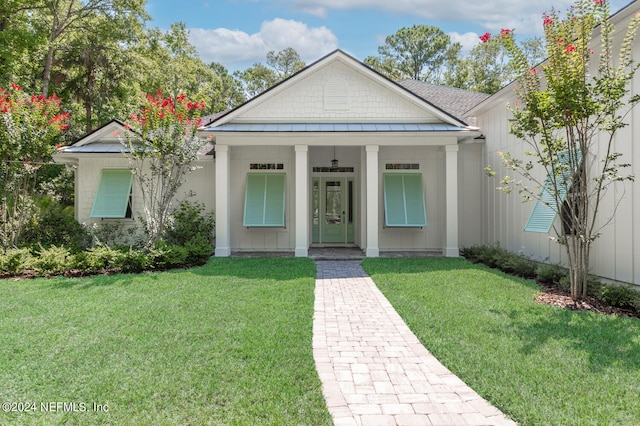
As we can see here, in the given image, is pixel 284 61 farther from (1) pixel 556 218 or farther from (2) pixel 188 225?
(1) pixel 556 218

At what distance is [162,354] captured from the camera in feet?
13.7

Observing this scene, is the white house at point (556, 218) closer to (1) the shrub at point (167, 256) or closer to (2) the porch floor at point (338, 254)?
(2) the porch floor at point (338, 254)

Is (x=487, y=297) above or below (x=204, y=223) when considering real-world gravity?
below

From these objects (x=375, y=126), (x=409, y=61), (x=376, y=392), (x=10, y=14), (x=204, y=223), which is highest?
(x=409, y=61)

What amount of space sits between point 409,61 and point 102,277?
34.0m

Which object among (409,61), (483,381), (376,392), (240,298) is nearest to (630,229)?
(483,381)

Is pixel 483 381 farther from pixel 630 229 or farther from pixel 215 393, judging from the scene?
pixel 630 229

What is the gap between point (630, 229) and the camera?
6.46m

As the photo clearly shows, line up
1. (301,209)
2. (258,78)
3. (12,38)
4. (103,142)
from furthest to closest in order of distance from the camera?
(258,78), (12,38), (103,142), (301,209)

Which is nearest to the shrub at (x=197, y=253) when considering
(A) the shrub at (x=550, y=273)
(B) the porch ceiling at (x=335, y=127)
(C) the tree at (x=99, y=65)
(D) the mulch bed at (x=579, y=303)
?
(B) the porch ceiling at (x=335, y=127)

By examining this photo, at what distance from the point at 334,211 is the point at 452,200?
426 cm

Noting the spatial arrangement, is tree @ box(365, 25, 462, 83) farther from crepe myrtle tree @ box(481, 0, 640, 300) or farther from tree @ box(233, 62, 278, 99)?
crepe myrtle tree @ box(481, 0, 640, 300)

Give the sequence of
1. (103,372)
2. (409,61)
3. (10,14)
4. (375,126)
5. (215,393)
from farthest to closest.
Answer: (409,61)
(10,14)
(375,126)
(103,372)
(215,393)

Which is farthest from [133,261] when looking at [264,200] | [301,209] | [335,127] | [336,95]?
[336,95]
